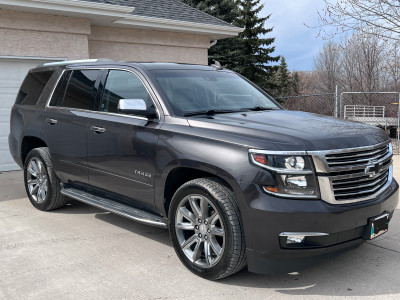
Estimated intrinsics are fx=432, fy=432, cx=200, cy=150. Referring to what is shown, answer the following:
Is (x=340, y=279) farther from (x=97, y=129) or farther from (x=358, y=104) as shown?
(x=358, y=104)

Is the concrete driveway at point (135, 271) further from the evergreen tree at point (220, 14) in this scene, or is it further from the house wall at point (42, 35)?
the evergreen tree at point (220, 14)

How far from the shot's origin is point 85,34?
10617mm

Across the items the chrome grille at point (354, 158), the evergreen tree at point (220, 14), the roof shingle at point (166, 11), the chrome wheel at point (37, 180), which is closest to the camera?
the chrome grille at point (354, 158)

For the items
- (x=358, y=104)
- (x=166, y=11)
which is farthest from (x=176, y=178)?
(x=358, y=104)

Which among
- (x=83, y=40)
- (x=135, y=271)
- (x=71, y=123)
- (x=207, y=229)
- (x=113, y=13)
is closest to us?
(x=207, y=229)

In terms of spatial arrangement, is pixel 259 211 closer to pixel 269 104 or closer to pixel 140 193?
pixel 140 193

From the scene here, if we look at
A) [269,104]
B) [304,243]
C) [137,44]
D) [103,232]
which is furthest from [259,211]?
[137,44]

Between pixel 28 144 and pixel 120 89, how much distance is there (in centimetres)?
231

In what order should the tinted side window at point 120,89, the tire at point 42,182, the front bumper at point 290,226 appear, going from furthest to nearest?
the tire at point 42,182 → the tinted side window at point 120,89 → the front bumper at point 290,226

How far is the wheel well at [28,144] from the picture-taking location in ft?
20.1

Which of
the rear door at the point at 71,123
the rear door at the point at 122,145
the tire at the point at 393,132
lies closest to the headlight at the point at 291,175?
the rear door at the point at 122,145

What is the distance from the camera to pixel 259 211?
128 inches

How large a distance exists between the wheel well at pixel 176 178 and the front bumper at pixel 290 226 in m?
0.74

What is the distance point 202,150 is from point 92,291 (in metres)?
1.47
